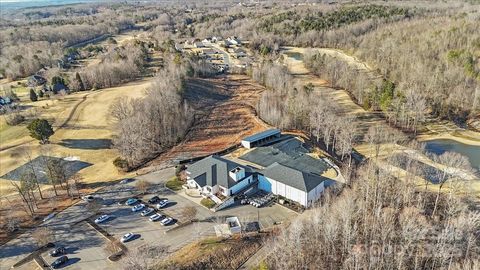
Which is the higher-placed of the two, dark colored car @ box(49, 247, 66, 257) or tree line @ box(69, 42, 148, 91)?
tree line @ box(69, 42, 148, 91)

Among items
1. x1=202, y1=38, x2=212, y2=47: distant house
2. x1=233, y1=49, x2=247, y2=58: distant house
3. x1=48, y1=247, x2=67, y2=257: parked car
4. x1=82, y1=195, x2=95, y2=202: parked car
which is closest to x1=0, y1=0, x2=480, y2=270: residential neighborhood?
x1=48, y1=247, x2=67, y2=257: parked car

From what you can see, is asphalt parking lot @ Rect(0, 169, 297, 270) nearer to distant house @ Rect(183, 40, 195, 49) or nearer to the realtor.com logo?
the realtor.com logo

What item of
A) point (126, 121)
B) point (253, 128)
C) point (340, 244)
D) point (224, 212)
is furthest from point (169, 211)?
point (253, 128)

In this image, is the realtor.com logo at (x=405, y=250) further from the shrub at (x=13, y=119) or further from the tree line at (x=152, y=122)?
the shrub at (x=13, y=119)

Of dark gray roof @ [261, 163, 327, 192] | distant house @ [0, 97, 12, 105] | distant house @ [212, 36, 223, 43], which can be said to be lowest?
dark gray roof @ [261, 163, 327, 192]

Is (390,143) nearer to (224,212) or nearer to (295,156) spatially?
(295,156)

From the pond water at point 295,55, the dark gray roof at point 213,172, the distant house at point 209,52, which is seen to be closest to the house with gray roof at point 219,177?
the dark gray roof at point 213,172
